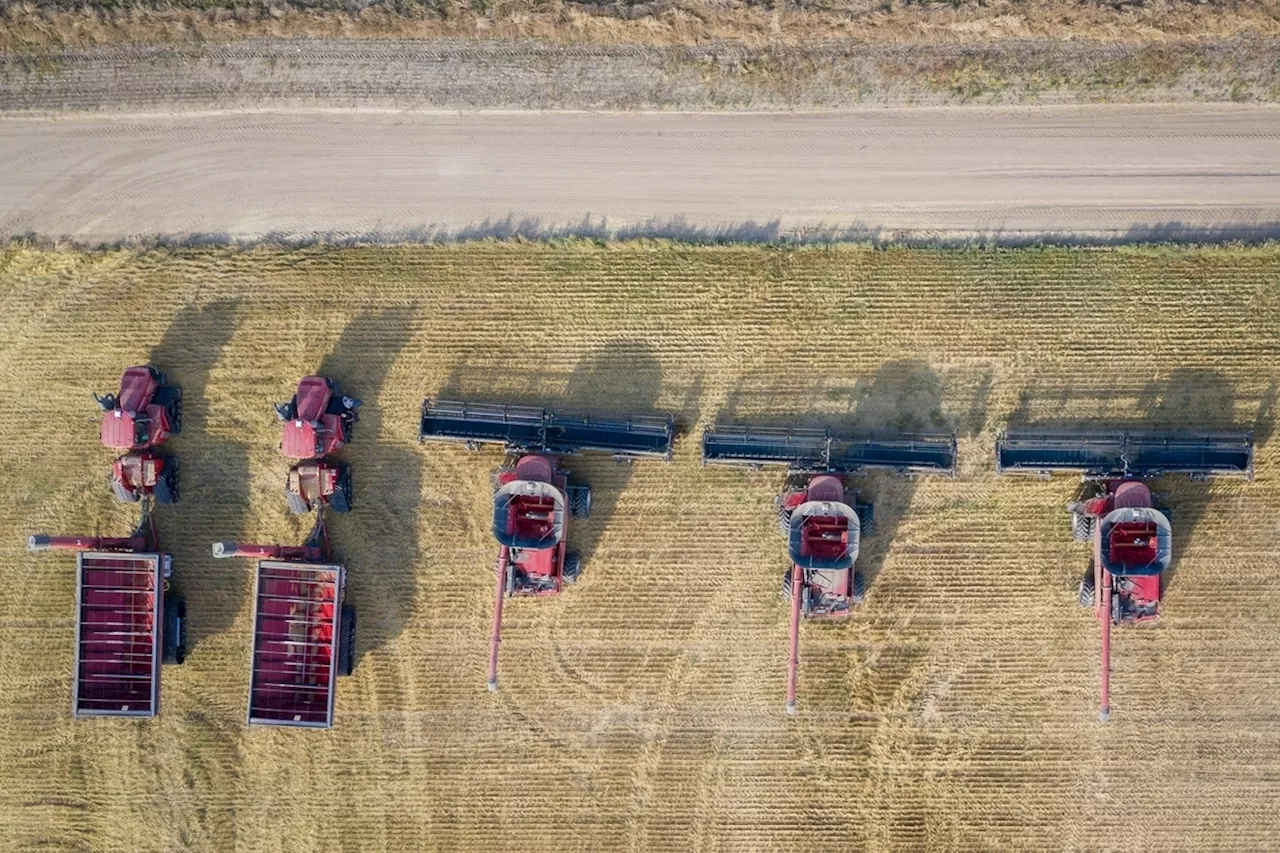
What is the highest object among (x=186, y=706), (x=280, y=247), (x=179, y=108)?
(x=179, y=108)

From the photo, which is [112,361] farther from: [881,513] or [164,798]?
[881,513]

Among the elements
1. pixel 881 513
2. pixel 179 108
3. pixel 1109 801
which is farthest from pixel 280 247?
pixel 1109 801

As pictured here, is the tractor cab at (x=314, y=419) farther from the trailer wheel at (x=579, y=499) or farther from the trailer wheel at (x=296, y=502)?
the trailer wheel at (x=579, y=499)

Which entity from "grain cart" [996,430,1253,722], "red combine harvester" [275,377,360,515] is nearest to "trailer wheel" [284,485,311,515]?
Answer: "red combine harvester" [275,377,360,515]

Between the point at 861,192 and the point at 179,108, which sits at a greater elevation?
the point at 179,108

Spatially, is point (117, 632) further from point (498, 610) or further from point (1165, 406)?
point (1165, 406)

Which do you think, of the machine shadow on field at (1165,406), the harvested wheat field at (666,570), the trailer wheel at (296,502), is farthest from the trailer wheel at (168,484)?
the machine shadow on field at (1165,406)
